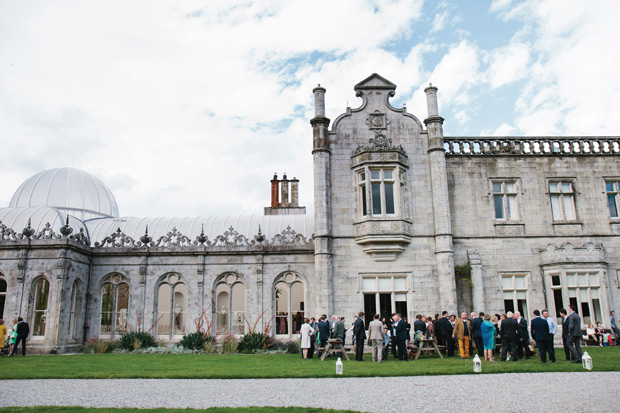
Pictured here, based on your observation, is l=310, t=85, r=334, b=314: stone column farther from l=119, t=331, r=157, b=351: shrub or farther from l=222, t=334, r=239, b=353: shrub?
l=119, t=331, r=157, b=351: shrub

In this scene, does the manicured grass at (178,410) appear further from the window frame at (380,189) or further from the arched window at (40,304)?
the arched window at (40,304)

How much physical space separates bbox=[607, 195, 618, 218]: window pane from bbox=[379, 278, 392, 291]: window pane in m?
11.2

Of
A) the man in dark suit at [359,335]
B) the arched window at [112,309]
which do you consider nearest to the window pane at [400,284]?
the man in dark suit at [359,335]

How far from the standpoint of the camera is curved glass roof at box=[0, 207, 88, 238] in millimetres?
27078

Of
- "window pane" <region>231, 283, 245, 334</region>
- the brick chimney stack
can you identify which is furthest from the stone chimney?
"window pane" <region>231, 283, 245, 334</region>

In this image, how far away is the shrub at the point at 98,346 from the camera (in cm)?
2131

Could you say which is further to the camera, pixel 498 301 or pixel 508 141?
pixel 508 141

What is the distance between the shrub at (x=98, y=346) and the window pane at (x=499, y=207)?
1837cm

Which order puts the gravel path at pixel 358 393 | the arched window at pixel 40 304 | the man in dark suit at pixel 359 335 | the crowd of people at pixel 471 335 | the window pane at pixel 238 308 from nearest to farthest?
the gravel path at pixel 358 393 → the crowd of people at pixel 471 335 → the man in dark suit at pixel 359 335 → the arched window at pixel 40 304 → the window pane at pixel 238 308

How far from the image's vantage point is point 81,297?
22.5 meters

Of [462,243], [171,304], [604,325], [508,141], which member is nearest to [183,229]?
[171,304]

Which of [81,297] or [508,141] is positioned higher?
[508,141]

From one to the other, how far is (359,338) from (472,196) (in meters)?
10.0

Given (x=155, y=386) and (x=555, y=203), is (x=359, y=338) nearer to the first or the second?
(x=155, y=386)
